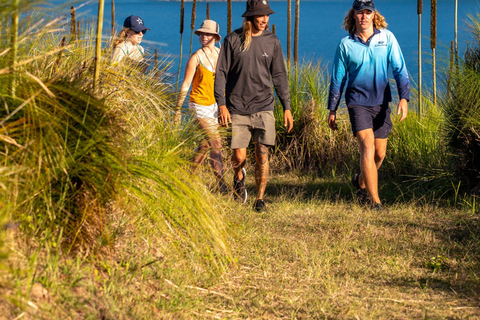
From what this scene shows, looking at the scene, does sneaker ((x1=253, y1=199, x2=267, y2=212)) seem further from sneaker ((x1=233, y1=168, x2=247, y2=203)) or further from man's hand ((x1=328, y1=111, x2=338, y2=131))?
man's hand ((x1=328, y1=111, x2=338, y2=131))

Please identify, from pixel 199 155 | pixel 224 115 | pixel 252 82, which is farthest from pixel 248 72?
pixel 199 155

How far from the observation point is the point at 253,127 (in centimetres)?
569

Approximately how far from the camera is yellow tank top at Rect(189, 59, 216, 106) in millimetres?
6113

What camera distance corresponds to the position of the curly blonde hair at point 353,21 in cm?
556

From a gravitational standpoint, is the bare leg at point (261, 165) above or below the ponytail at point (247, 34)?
below

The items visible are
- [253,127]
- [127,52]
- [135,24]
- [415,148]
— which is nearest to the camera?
[127,52]

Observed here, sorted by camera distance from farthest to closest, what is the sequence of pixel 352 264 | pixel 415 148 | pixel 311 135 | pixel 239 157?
pixel 311 135, pixel 415 148, pixel 239 157, pixel 352 264

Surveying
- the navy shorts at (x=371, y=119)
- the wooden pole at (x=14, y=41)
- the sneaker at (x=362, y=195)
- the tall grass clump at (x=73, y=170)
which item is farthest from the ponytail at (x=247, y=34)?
the wooden pole at (x=14, y=41)

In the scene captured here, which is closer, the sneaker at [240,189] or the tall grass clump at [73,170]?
the tall grass clump at [73,170]

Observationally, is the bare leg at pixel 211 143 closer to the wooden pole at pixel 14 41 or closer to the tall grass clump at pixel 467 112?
the wooden pole at pixel 14 41

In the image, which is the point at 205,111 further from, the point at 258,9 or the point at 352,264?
the point at 352,264

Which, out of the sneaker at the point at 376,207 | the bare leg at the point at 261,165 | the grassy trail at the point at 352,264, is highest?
the bare leg at the point at 261,165

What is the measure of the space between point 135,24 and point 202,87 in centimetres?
122

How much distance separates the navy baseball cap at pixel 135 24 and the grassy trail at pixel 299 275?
2554 mm
